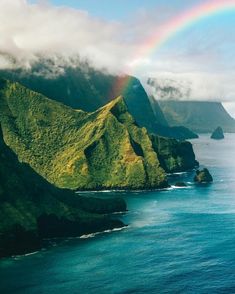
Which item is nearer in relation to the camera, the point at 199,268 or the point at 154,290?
the point at 154,290

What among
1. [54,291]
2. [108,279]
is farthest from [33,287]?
[108,279]

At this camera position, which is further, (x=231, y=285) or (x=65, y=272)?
(x=65, y=272)

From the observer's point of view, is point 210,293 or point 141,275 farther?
point 141,275

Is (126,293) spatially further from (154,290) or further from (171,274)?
(171,274)

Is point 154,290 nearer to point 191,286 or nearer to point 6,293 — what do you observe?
point 191,286

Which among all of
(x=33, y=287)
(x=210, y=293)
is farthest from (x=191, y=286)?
(x=33, y=287)

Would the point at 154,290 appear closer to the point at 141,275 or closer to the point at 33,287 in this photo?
the point at 141,275

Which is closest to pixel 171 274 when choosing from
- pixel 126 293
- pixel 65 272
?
pixel 126 293
